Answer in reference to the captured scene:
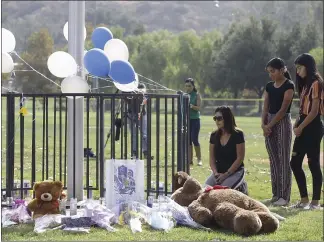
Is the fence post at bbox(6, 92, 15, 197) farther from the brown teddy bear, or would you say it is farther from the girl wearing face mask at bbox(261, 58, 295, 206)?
the girl wearing face mask at bbox(261, 58, 295, 206)

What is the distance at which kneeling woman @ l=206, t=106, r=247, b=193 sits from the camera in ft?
26.7

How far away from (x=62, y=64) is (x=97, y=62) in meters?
0.38

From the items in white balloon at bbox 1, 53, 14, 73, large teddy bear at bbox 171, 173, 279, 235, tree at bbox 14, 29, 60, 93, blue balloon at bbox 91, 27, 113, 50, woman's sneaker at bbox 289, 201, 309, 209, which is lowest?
woman's sneaker at bbox 289, 201, 309, 209

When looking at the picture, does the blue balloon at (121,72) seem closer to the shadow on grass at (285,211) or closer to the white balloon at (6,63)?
the white balloon at (6,63)

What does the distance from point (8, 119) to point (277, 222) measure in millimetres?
3232

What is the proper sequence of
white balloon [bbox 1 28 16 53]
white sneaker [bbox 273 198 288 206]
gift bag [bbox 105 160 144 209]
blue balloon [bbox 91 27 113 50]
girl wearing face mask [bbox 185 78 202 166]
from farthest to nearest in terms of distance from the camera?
girl wearing face mask [bbox 185 78 202 166], blue balloon [bbox 91 27 113 50], white sneaker [bbox 273 198 288 206], white balloon [bbox 1 28 16 53], gift bag [bbox 105 160 144 209]

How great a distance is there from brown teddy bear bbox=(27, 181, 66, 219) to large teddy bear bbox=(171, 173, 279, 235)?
1406mm

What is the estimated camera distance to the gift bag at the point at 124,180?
744 cm

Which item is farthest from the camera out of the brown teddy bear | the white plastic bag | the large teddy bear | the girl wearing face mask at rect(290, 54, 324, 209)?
the girl wearing face mask at rect(290, 54, 324, 209)

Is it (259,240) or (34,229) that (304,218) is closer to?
(259,240)

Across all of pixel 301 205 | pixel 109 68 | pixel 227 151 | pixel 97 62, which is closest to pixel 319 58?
pixel 301 205

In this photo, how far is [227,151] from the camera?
8211 millimetres

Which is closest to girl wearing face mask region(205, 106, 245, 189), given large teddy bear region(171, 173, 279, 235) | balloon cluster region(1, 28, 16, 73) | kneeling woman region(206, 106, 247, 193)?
kneeling woman region(206, 106, 247, 193)

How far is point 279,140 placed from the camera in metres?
8.69
